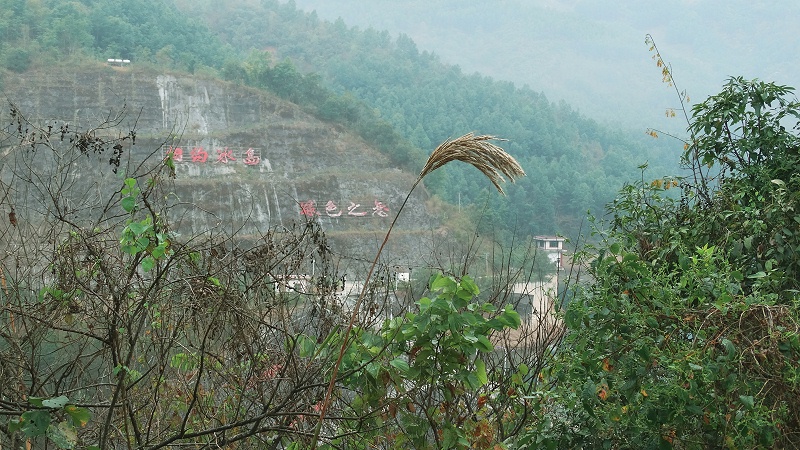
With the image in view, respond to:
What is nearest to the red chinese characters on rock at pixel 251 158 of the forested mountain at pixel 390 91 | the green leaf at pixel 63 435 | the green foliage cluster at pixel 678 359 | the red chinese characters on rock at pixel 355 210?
the red chinese characters on rock at pixel 355 210

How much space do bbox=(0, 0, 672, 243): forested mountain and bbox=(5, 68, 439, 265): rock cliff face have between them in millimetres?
1606

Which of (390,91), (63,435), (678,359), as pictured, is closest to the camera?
(63,435)

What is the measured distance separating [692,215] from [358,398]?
1498 mm

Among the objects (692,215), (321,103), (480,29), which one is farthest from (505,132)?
(480,29)

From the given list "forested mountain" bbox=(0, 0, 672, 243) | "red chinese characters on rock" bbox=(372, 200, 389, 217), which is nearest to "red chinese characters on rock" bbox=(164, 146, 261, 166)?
"red chinese characters on rock" bbox=(372, 200, 389, 217)

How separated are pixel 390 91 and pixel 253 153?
22526 millimetres

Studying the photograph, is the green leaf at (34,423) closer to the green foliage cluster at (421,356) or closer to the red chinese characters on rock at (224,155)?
the green foliage cluster at (421,356)

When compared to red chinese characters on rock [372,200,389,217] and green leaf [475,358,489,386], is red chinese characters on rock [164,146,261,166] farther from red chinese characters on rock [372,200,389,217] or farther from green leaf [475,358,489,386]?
green leaf [475,358,489,386]

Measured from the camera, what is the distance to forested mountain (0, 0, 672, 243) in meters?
34.0

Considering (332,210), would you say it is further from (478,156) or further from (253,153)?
(478,156)

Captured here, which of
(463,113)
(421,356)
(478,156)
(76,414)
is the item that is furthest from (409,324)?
(463,113)

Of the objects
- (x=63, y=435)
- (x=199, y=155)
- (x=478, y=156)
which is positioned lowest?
(x=199, y=155)

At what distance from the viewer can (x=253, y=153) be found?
30625 millimetres

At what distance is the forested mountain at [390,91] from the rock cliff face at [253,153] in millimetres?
1606
